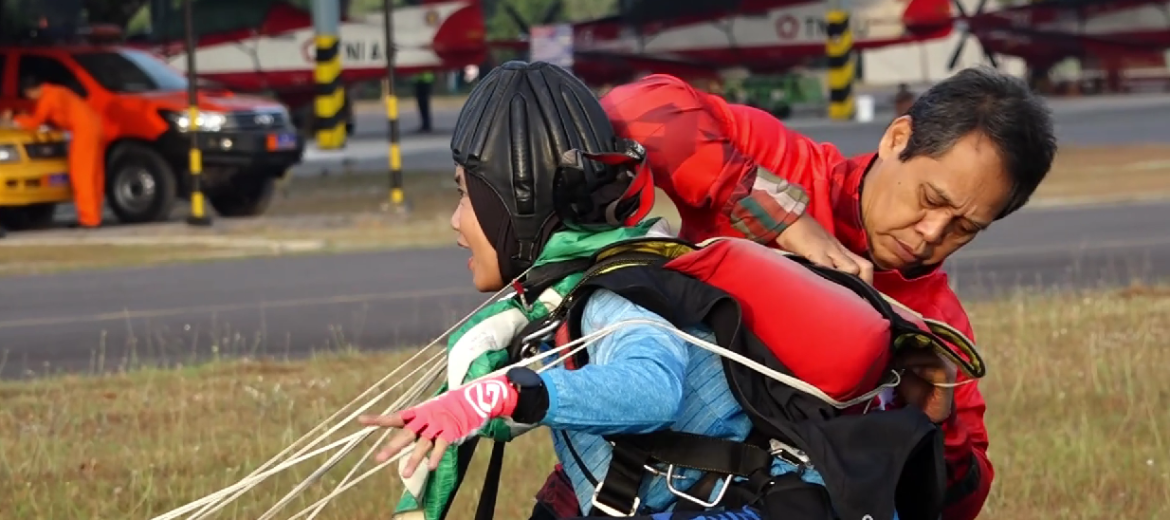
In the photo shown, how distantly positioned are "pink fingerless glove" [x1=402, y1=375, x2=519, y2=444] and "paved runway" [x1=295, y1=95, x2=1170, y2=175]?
91.8 ft

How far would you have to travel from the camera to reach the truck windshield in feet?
74.2

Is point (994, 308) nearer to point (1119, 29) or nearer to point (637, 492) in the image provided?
point (637, 492)

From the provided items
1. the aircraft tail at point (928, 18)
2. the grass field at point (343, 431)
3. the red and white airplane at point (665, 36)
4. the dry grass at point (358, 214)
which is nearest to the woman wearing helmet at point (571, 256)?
the grass field at point (343, 431)

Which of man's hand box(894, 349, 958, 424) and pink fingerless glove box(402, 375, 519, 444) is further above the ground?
pink fingerless glove box(402, 375, 519, 444)

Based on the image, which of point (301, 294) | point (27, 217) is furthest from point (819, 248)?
point (27, 217)

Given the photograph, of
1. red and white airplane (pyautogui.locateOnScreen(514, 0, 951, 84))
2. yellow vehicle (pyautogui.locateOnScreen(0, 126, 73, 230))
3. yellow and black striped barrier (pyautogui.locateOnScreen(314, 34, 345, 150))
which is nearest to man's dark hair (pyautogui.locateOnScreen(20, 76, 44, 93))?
yellow vehicle (pyautogui.locateOnScreen(0, 126, 73, 230))

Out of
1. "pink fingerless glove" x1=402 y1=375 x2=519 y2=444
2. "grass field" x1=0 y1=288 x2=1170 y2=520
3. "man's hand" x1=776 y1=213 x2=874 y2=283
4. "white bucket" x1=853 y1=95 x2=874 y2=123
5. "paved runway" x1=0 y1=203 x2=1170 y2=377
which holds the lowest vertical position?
"white bucket" x1=853 y1=95 x2=874 y2=123

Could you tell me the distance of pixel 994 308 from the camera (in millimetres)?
10898

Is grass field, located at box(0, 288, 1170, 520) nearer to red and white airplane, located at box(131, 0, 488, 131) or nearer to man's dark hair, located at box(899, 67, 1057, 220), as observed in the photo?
man's dark hair, located at box(899, 67, 1057, 220)

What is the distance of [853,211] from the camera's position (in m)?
3.37

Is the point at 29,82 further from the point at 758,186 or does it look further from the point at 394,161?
the point at 758,186

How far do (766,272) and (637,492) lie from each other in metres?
0.35

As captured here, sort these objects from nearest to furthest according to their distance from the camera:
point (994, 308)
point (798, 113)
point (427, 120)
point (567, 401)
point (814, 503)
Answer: point (567, 401) → point (814, 503) → point (994, 308) → point (427, 120) → point (798, 113)

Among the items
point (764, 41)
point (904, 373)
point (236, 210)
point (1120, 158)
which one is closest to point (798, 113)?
point (764, 41)
